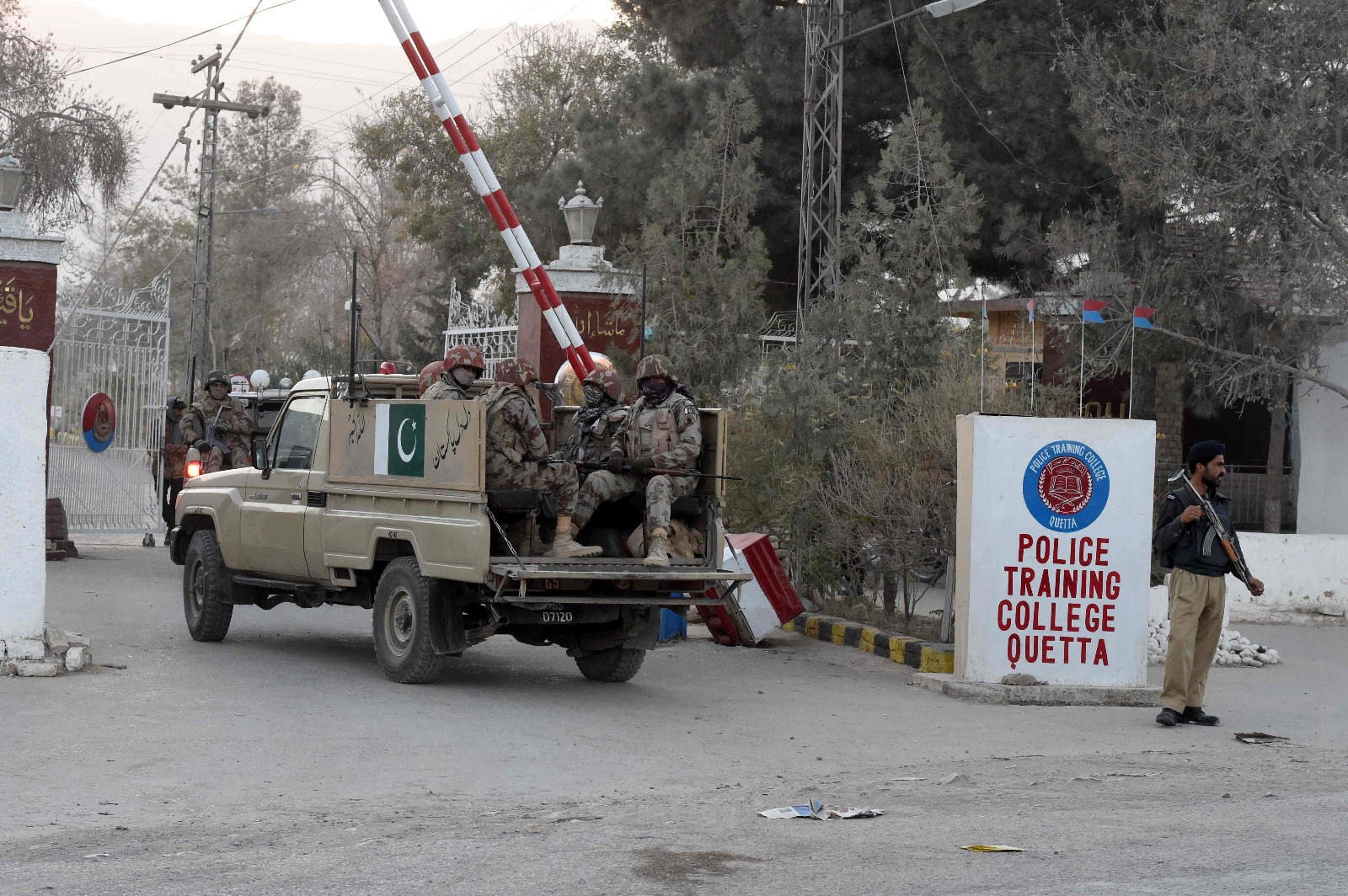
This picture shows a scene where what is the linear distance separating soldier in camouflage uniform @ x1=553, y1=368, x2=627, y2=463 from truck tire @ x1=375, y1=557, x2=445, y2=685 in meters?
1.39

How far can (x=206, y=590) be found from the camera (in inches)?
461

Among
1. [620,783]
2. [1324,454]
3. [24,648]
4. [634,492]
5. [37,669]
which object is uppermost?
[1324,454]

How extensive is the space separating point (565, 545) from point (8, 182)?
10.9 metres

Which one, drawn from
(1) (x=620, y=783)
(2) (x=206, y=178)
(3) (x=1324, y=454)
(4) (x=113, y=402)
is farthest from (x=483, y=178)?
(2) (x=206, y=178)

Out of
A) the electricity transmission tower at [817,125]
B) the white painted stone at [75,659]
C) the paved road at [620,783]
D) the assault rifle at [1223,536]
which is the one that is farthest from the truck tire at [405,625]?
the electricity transmission tower at [817,125]

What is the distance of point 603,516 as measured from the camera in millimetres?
10570

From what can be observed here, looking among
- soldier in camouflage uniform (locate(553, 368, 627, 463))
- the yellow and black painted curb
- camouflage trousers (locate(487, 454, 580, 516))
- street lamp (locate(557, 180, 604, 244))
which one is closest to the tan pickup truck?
camouflage trousers (locate(487, 454, 580, 516))

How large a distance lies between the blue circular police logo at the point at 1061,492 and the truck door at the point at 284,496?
197 inches

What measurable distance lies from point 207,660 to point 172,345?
71359 millimetres

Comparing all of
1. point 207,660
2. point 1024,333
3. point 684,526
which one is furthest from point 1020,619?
point 1024,333

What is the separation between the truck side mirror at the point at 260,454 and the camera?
1124cm

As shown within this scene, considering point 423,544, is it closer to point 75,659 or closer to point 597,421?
point 597,421

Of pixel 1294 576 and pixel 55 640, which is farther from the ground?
pixel 1294 576

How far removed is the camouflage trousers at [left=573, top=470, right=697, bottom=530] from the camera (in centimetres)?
988
